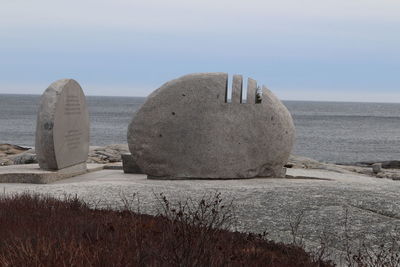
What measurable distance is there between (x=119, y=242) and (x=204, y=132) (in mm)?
8211

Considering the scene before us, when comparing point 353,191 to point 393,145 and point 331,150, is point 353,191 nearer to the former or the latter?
point 331,150

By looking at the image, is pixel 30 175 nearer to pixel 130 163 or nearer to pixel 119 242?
pixel 130 163

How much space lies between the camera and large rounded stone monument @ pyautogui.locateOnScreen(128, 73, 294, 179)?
1402 cm

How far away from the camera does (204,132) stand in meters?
14.0

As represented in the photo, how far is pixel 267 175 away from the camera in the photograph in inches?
581

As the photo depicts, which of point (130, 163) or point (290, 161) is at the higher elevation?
point (130, 163)

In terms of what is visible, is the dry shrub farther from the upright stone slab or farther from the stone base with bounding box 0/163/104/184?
the upright stone slab

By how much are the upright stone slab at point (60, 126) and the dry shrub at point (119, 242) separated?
659 centimetres

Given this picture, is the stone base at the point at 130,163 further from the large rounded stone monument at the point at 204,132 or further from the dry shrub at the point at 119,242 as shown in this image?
the dry shrub at the point at 119,242

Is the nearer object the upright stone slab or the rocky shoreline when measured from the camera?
the upright stone slab

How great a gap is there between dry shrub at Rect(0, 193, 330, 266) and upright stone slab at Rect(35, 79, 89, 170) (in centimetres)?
659

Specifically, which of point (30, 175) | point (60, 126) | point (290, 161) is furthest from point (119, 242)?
point (290, 161)

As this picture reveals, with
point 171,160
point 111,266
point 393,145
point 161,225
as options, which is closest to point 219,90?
point 171,160

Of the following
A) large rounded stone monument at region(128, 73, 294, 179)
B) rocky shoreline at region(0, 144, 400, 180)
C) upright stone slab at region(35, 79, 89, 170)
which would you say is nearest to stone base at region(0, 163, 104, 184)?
upright stone slab at region(35, 79, 89, 170)
